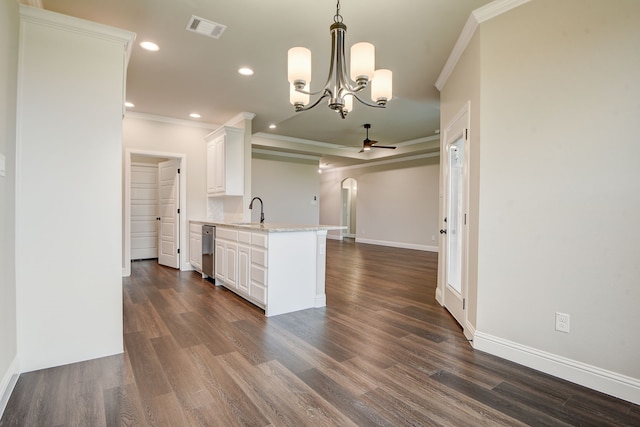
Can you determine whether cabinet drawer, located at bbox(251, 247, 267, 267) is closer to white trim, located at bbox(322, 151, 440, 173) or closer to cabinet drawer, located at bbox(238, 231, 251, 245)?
cabinet drawer, located at bbox(238, 231, 251, 245)

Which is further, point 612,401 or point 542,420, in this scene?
point 612,401

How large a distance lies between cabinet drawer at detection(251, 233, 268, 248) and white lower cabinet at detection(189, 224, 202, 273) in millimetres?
2004

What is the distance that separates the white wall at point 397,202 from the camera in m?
Result: 8.41

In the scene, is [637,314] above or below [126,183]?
below

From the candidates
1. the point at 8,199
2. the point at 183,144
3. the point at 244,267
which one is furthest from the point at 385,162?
the point at 8,199

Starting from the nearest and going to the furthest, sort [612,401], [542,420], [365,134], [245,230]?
1. [542,420]
2. [612,401]
3. [245,230]
4. [365,134]

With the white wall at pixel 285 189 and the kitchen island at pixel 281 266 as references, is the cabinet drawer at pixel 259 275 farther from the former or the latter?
the white wall at pixel 285 189

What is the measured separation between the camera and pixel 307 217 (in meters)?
9.55

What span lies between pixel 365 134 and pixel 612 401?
608cm

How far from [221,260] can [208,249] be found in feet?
1.70

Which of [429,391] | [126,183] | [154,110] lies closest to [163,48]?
[154,110]

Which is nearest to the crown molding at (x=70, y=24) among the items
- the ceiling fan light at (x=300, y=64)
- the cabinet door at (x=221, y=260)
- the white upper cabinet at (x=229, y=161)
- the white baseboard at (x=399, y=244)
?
the ceiling fan light at (x=300, y=64)

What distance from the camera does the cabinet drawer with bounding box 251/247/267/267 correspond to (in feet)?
11.1

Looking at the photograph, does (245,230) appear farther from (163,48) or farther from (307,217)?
(307,217)
